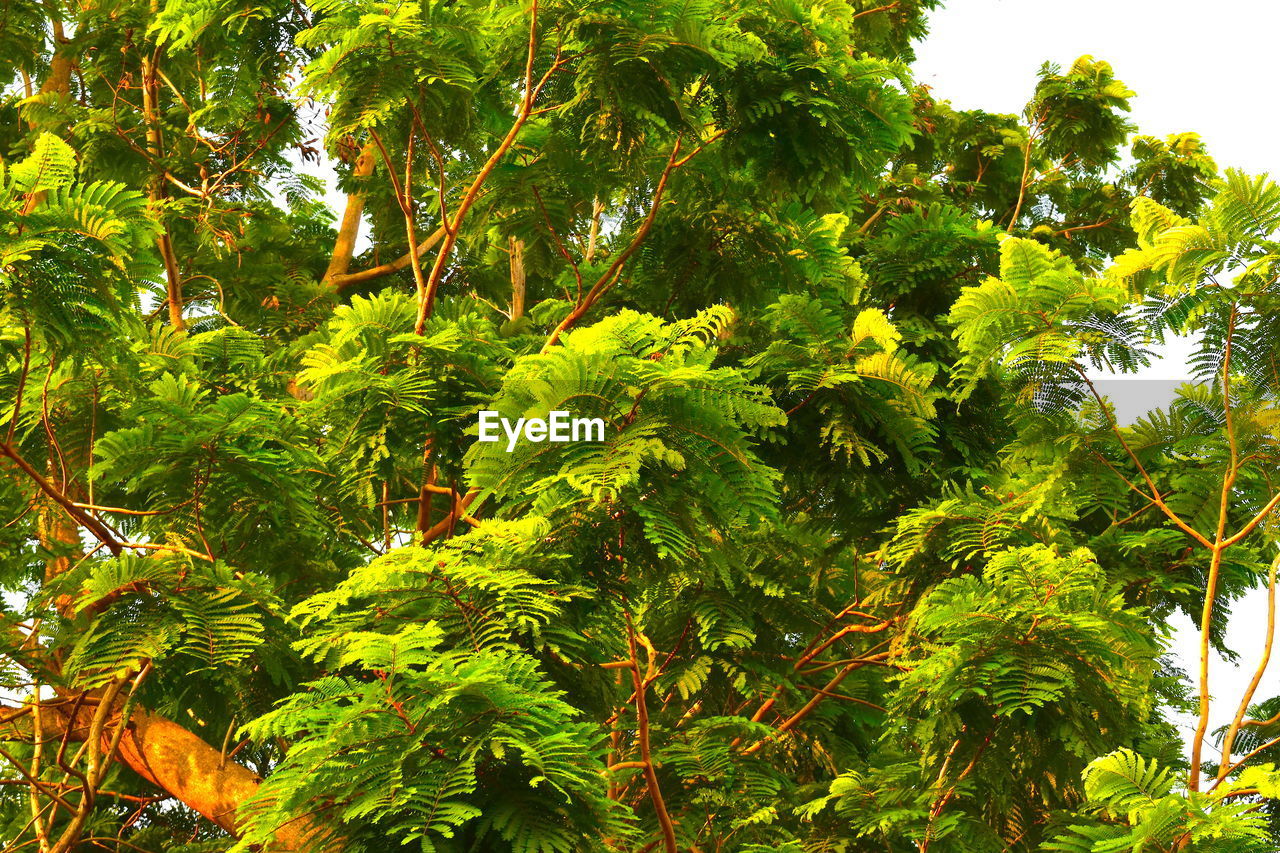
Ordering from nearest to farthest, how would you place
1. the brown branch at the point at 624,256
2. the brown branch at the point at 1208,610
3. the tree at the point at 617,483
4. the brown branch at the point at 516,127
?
the tree at the point at 617,483, the brown branch at the point at 1208,610, the brown branch at the point at 516,127, the brown branch at the point at 624,256

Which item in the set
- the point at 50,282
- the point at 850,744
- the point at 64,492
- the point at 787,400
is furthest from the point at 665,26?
the point at 850,744

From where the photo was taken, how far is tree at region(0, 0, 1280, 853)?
4742 mm

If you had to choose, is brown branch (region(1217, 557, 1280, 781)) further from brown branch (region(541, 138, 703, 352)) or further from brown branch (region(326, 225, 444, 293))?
brown branch (region(326, 225, 444, 293))

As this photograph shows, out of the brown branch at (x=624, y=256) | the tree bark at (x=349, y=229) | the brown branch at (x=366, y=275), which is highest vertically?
the tree bark at (x=349, y=229)

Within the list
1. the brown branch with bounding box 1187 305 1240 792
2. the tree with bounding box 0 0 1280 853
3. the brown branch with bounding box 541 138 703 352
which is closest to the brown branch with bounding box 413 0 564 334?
the tree with bounding box 0 0 1280 853

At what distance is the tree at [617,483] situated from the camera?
187 inches

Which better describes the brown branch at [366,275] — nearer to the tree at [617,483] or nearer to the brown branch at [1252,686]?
the tree at [617,483]

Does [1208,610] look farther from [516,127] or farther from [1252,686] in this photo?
[516,127]

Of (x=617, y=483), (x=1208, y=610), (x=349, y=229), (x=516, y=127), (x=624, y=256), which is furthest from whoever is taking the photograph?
(x=349, y=229)

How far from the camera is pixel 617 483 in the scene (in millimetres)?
4625

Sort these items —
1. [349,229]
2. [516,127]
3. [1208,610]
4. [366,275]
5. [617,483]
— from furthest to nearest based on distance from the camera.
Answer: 1. [349,229]
2. [366,275]
3. [516,127]
4. [1208,610]
5. [617,483]

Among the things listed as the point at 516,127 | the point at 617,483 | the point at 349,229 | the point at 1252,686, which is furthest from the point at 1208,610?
the point at 349,229

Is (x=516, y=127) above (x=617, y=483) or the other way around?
above

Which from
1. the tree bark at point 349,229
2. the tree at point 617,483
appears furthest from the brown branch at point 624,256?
the tree bark at point 349,229
